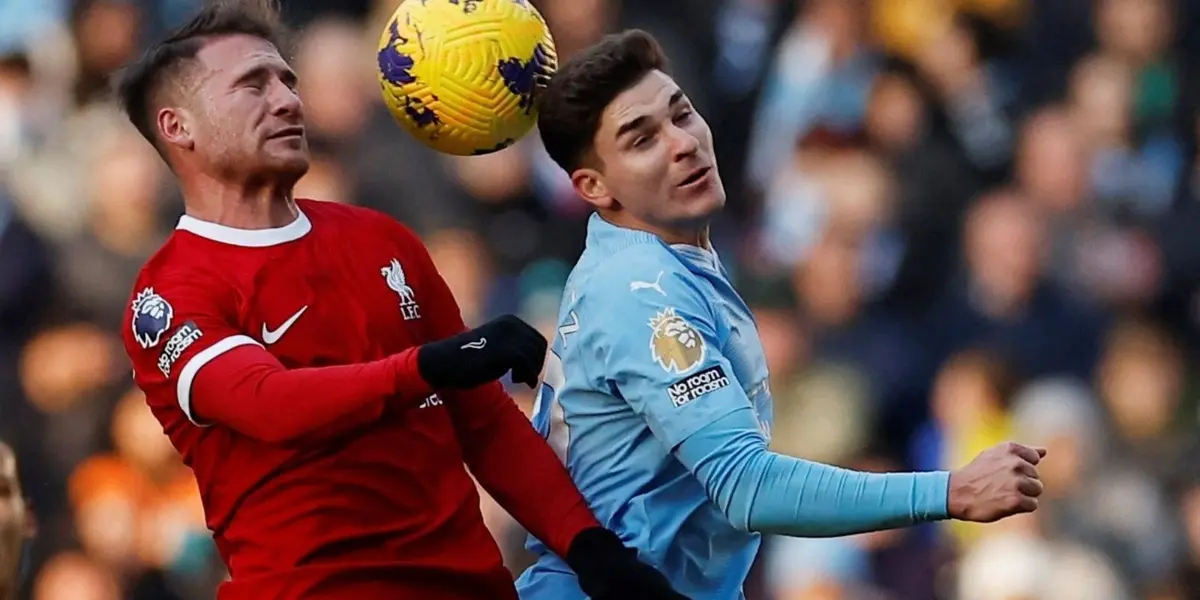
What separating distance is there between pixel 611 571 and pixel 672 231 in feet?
2.34

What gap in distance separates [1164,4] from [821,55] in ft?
4.73

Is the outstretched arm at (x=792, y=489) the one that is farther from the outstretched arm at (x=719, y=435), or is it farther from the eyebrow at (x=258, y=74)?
the eyebrow at (x=258, y=74)

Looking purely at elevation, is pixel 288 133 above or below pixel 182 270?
above

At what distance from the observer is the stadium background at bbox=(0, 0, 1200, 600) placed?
7.71m

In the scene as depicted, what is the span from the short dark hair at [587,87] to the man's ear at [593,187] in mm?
29

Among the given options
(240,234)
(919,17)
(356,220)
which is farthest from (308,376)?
(919,17)

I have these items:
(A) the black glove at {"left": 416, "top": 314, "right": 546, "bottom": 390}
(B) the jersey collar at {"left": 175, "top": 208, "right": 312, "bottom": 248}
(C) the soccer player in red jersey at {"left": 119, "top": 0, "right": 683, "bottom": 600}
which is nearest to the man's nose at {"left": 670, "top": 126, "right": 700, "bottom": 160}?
(C) the soccer player in red jersey at {"left": 119, "top": 0, "right": 683, "bottom": 600}

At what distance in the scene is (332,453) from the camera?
3803 millimetres

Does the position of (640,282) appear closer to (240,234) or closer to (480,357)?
(480,357)

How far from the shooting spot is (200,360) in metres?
3.68

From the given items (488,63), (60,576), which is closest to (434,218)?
(60,576)

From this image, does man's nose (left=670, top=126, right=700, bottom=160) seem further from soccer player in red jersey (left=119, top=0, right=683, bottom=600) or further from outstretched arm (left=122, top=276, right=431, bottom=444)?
outstretched arm (left=122, top=276, right=431, bottom=444)

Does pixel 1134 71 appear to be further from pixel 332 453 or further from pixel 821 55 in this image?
pixel 332 453

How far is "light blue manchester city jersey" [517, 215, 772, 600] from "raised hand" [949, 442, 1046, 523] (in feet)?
1.52
